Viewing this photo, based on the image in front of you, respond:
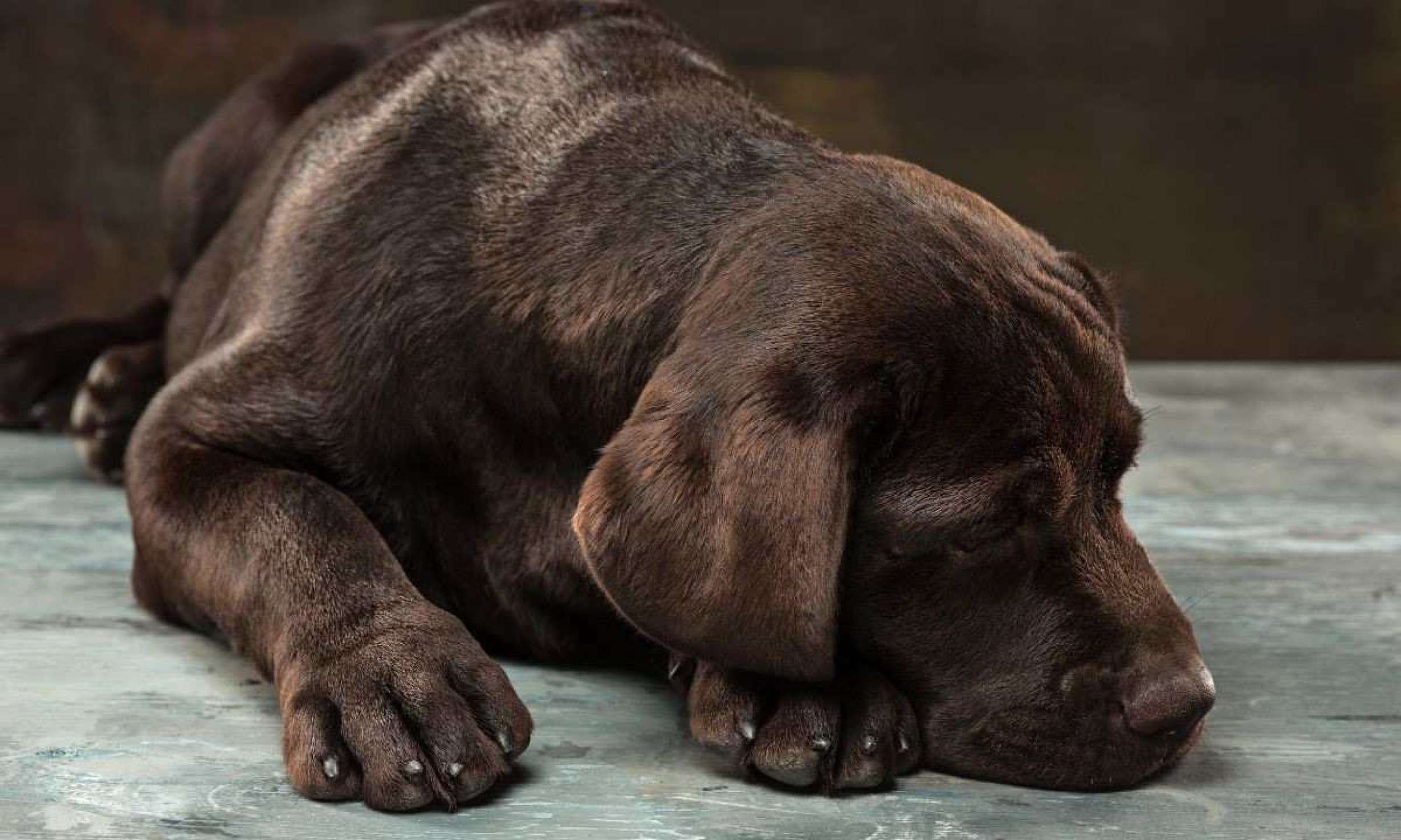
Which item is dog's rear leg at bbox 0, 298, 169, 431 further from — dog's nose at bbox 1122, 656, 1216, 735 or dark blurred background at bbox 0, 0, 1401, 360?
dog's nose at bbox 1122, 656, 1216, 735

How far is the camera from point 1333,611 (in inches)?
136

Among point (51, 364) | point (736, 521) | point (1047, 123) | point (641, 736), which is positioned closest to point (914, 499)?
point (736, 521)

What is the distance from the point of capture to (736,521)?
2.28 meters

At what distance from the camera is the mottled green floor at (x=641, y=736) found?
7.82 feet

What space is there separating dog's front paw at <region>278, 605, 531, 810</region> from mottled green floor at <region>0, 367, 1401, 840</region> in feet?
0.12

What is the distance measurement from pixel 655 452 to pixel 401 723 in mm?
463

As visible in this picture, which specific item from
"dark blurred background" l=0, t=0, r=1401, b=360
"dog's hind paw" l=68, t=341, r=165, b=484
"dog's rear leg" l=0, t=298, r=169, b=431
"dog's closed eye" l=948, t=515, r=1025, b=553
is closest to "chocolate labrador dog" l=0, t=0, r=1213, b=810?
"dog's closed eye" l=948, t=515, r=1025, b=553

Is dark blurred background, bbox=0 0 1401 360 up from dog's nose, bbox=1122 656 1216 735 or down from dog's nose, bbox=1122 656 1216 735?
down

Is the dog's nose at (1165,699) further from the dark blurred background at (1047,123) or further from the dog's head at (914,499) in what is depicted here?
the dark blurred background at (1047,123)

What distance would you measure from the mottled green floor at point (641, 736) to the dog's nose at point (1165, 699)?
0.11 m

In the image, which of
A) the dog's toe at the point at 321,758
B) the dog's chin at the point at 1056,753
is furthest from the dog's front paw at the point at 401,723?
the dog's chin at the point at 1056,753

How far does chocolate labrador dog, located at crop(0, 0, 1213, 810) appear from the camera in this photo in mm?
2361

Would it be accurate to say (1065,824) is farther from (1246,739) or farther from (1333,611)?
(1333,611)

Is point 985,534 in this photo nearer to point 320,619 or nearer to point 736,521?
point 736,521
